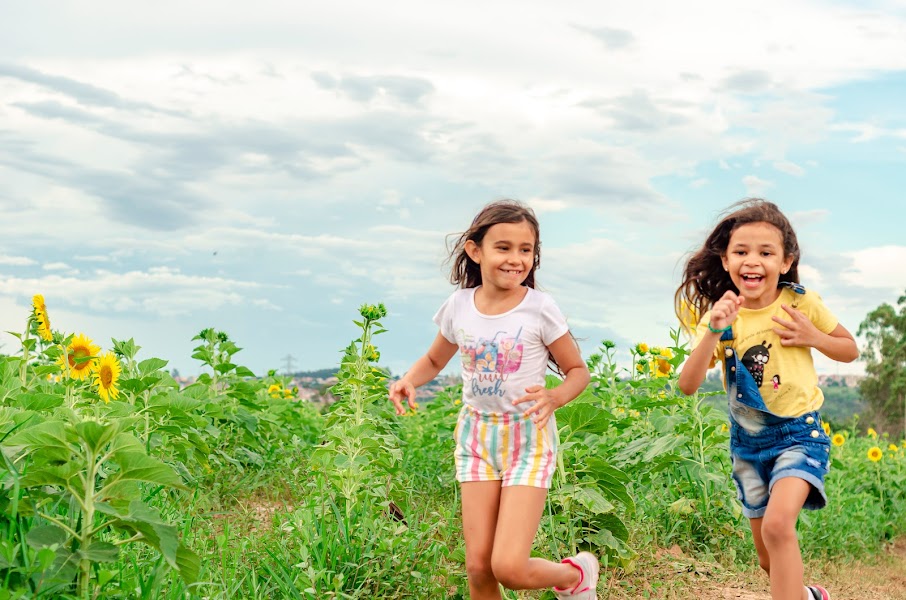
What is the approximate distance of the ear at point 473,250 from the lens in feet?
12.7

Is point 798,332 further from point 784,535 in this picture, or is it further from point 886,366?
point 886,366

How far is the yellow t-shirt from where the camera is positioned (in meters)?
4.04

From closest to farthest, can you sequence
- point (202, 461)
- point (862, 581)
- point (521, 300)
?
1. point (521, 300)
2. point (202, 461)
3. point (862, 581)

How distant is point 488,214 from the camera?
12.7 ft

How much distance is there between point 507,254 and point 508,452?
0.79m

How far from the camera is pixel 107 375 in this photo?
5145 mm

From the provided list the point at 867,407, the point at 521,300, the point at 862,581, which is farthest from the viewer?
the point at 867,407

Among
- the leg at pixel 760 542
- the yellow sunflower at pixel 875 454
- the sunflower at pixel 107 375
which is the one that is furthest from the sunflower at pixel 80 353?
the yellow sunflower at pixel 875 454

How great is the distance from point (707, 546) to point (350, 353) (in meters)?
2.32

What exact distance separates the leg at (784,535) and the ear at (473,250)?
1.60 metres

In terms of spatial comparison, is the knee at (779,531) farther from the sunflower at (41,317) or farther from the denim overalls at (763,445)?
the sunflower at (41,317)

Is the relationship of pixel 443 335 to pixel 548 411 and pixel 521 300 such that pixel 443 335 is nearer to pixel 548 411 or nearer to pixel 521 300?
pixel 521 300

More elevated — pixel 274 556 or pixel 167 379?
pixel 167 379

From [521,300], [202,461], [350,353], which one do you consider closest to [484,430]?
[521,300]
